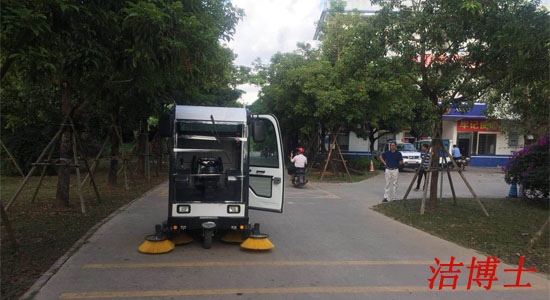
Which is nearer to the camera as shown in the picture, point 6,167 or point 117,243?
point 117,243

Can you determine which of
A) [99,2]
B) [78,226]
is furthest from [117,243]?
[99,2]

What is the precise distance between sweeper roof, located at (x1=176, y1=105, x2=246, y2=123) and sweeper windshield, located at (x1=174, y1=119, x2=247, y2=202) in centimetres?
8

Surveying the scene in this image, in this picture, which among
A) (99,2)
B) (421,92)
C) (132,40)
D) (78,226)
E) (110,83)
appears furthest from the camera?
(421,92)

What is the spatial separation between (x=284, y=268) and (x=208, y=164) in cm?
249

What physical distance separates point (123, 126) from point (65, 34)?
13678 millimetres

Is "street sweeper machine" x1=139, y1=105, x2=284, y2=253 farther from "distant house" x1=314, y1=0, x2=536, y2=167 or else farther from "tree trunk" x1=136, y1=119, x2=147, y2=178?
"distant house" x1=314, y1=0, x2=536, y2=167

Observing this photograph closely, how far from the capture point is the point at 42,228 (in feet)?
25.6

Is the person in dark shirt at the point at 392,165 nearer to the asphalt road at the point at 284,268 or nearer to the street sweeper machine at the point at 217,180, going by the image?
the asphalt road at the point at 284,268

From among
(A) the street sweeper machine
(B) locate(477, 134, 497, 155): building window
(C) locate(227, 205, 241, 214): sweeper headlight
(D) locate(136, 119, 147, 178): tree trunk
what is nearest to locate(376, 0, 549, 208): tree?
(A) the street sweeper machine

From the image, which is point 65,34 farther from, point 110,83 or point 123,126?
point 123,126

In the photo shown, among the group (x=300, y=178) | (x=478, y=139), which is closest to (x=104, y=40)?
(x=300, y=178)

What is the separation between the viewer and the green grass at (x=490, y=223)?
22.4 ft

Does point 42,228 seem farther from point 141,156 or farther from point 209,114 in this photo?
point 141,156

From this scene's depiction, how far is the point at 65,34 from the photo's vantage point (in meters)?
5.92
